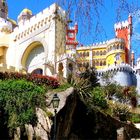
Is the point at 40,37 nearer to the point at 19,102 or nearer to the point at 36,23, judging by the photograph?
the point at 36,23

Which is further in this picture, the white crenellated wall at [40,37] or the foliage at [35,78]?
the white crenellated wall at [40,37]

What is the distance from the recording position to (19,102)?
62.5 feet

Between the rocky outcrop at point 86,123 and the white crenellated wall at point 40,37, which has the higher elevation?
the white crenellated wall at point 40,37

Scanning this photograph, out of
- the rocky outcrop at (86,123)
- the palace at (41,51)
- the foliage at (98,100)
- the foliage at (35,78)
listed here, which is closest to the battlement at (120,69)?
the palace at (41,51)

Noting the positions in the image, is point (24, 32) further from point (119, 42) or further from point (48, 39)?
point (119, 42)

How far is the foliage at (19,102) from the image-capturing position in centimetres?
1861

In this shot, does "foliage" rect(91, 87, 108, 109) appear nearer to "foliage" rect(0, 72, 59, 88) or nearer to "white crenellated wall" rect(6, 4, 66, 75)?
"foliage" rect(0, 72, 59, 88)

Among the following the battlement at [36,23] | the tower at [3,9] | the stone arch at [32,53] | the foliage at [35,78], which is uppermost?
the tower at [3,9]

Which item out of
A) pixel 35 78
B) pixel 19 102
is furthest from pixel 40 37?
pixel 19 102

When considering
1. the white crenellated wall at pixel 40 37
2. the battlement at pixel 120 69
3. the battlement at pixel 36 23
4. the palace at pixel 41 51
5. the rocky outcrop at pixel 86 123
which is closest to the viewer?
the rocky outcrop at pixel 86 123

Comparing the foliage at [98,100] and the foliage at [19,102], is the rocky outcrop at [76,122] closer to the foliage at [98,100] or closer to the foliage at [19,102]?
the foliage at [19,102]

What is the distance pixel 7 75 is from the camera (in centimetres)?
2431

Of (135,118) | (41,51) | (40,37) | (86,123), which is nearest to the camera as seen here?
(86,123)

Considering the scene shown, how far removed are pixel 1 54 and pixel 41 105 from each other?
35714 mm
